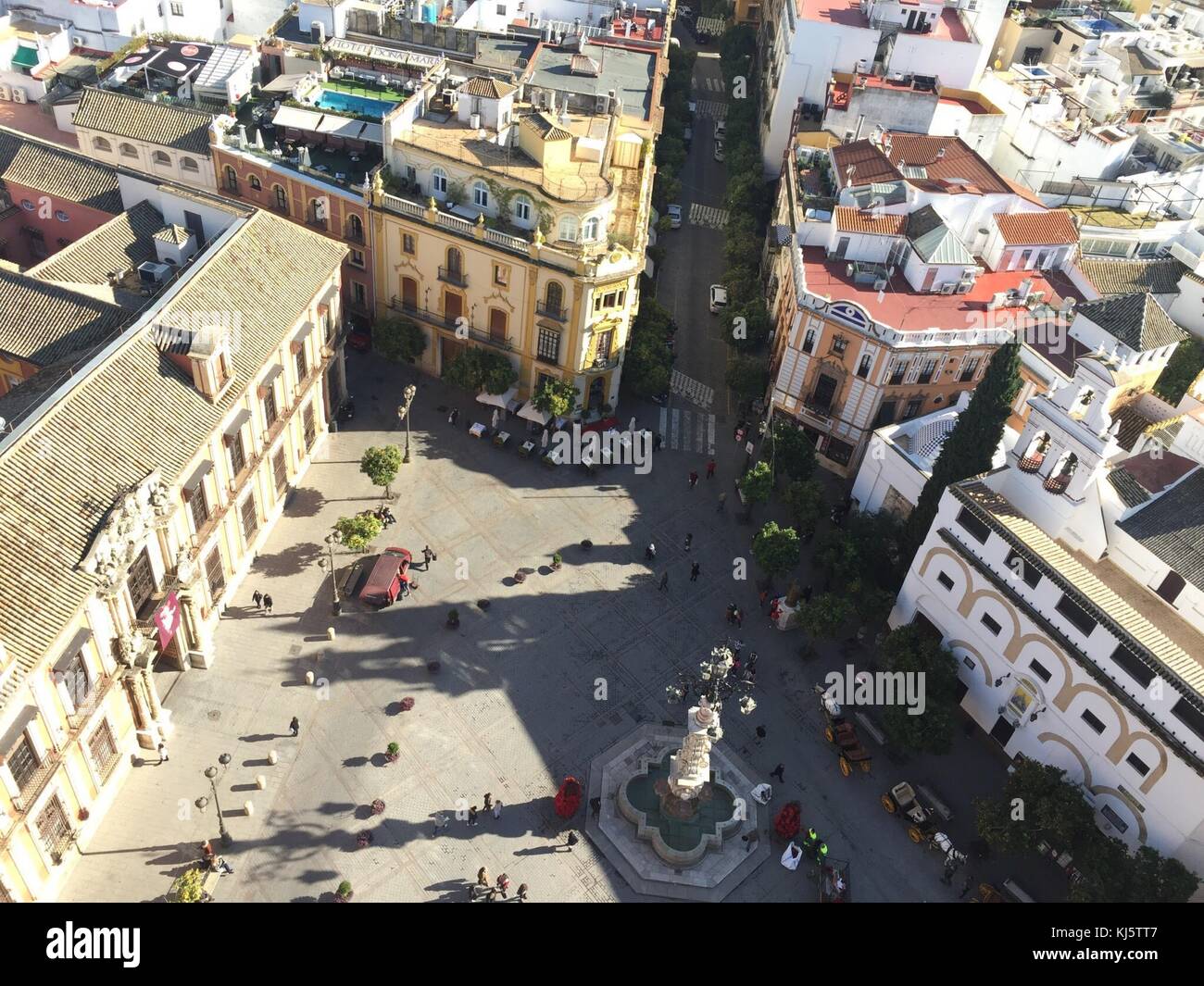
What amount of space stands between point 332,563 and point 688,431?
30.7 m

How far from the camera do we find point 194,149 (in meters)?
80.8

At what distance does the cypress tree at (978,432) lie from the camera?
5600cm

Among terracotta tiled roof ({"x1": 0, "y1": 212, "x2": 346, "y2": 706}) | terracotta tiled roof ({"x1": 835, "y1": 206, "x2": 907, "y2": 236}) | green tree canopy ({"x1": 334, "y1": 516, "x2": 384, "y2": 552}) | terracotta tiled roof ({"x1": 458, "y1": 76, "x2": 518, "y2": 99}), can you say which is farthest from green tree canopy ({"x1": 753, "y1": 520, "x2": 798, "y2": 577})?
terracotta tiled roof ({"x1": 458, "y1": 76, "x2": 518, "y2": 99})

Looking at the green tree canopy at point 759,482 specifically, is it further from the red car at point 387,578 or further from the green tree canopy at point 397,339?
the green tree canopy at point 397,339

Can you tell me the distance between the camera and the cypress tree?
5600cm

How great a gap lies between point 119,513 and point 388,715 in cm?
1894

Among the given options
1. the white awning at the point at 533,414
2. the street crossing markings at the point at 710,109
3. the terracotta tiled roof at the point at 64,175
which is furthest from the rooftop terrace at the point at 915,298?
the street crossing markings at the point at 710,109

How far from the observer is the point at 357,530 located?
61.6 m

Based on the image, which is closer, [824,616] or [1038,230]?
[824,616]

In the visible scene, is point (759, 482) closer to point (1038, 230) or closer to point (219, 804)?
point (1038, 230)

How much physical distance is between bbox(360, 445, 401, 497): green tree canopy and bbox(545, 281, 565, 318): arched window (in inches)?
613

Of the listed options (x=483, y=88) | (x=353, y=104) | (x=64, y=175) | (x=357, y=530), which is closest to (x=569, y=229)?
(x=483, y=88)

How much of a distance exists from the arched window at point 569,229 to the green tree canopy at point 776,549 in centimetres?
2527

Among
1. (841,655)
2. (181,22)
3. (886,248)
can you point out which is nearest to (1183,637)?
(841,655)
